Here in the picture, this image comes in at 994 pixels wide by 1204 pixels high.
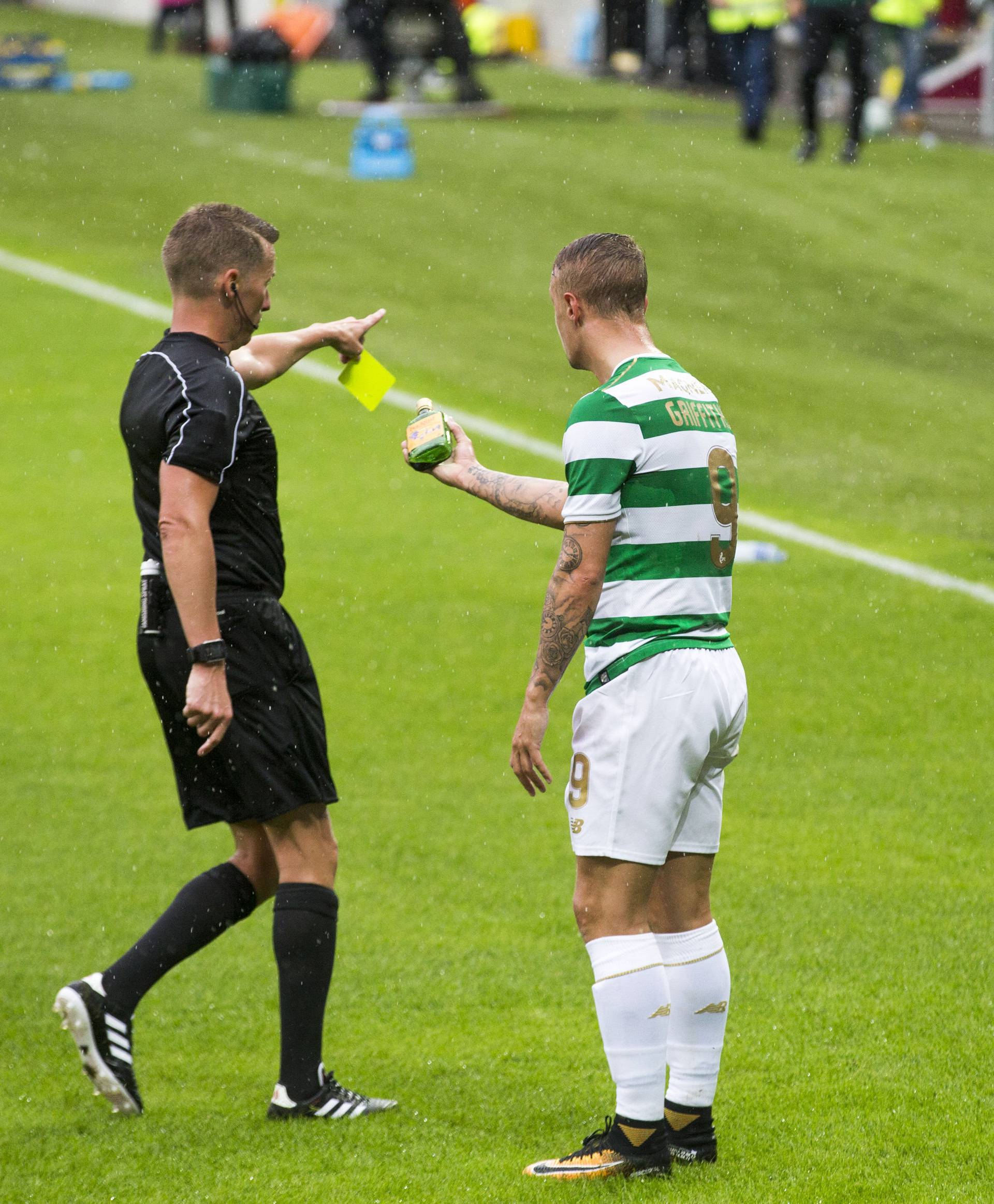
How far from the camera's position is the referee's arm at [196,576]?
398cm

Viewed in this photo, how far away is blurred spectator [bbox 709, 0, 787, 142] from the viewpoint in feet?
62.7

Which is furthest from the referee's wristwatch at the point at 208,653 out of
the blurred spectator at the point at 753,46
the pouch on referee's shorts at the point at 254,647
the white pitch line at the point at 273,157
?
the blurred spectator at the point at 753,46

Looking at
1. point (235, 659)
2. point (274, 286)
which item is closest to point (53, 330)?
point (274, 286)

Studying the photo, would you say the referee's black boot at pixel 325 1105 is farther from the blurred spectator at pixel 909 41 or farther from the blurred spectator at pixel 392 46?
the blurred spectator at pixel 392 46

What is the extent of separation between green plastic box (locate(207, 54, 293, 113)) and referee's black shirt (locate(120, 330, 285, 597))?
18772mm

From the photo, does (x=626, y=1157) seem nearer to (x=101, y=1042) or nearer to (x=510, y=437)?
(x=101, y=1042)

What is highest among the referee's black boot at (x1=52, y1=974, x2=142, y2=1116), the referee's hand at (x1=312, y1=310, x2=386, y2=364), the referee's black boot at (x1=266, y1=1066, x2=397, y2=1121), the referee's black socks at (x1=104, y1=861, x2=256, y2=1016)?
the referee's hand at (x1=312, y1=310, x2=386, y2=364)

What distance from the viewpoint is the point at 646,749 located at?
3.72 meters

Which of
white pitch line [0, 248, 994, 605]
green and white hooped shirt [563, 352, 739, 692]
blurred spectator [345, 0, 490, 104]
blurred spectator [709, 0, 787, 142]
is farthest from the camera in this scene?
blurred spectator [345, 0, 490, 104]

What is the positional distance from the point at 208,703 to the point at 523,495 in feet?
3.10

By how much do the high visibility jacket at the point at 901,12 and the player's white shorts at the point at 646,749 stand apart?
17843 millimetres

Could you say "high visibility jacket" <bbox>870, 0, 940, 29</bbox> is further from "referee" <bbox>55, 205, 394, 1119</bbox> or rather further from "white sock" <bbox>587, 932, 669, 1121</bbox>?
"white sock" <bbox>587, 932, 669, 1121</bbox>

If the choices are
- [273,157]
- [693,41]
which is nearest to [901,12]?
[693,41]

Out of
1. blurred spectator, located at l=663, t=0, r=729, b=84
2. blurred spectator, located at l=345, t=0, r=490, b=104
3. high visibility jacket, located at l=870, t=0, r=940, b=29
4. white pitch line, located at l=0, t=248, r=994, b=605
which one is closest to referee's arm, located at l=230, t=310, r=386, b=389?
white pitch line, located at l=0, t=248, r=994, b=605
